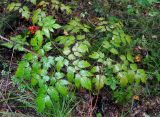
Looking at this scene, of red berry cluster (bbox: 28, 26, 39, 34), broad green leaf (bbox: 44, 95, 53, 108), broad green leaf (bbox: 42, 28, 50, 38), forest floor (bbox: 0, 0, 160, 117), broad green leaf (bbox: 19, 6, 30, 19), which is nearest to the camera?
broad green leaf (bbox: 44, 95, 53, 108)

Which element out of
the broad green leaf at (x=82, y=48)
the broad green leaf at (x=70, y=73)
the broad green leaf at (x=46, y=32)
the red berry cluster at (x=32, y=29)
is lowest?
the broad green leaf at (x=70, y=73)

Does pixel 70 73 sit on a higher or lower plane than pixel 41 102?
higher

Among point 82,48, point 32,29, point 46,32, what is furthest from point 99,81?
point 32,29

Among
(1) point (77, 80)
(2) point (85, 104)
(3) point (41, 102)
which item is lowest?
(2) point (85, 104)

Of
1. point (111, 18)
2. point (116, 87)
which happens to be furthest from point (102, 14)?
point (116, 87)

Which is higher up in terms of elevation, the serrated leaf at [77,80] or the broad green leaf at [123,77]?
the serrated leaf at [77,80]

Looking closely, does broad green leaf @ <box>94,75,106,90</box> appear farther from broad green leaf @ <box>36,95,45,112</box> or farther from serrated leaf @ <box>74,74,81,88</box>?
broad green leaf @ <box>36,95,45,112</box>

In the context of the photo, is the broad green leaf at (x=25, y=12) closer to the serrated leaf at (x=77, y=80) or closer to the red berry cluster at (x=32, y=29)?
the red berry cluster at (x=32, y=29)

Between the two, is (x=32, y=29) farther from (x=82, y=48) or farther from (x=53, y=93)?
(x=53, y=93)

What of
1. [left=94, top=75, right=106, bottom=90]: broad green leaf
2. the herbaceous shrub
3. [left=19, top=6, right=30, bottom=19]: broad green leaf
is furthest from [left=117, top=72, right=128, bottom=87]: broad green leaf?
[left=19, top=6, right=30, bottom=19]: broad green leaf

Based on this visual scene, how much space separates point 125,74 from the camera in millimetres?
2539

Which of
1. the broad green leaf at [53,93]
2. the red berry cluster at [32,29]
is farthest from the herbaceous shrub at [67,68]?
the red berry cluster at [32,29]

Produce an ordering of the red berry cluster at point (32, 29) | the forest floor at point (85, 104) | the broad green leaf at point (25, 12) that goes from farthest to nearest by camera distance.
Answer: the red berry cluster at point (32, 29) → the broad green leaf at point (25, 12) → the forest floor at point (85, 104)

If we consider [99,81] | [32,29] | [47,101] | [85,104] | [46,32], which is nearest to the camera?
[47,101]
